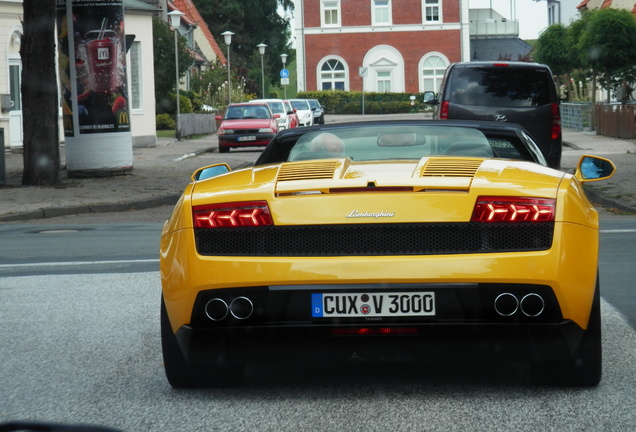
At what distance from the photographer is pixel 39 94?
20516 mm

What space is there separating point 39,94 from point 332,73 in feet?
228

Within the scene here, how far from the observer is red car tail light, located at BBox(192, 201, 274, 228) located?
496cm

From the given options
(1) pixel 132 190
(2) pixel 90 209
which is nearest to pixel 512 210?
(2) pixel 90 209

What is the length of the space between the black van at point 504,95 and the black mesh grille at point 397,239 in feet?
42.8

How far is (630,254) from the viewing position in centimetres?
1085

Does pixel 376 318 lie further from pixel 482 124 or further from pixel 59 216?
pixel 59 216

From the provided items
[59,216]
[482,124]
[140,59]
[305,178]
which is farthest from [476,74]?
[140,59]

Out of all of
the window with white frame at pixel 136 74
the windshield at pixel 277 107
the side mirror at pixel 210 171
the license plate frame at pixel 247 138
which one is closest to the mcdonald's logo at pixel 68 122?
the license plate frame at pixel 247 138

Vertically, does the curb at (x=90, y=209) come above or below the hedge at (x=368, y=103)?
below

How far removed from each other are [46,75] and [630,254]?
41.2 feet

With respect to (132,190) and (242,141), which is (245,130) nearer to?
(242,141)

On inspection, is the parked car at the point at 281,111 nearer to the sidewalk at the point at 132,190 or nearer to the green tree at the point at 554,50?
the green tree at the point at 554,50

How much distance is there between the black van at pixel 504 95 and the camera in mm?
17875

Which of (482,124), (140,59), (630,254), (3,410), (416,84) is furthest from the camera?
(416,84)
